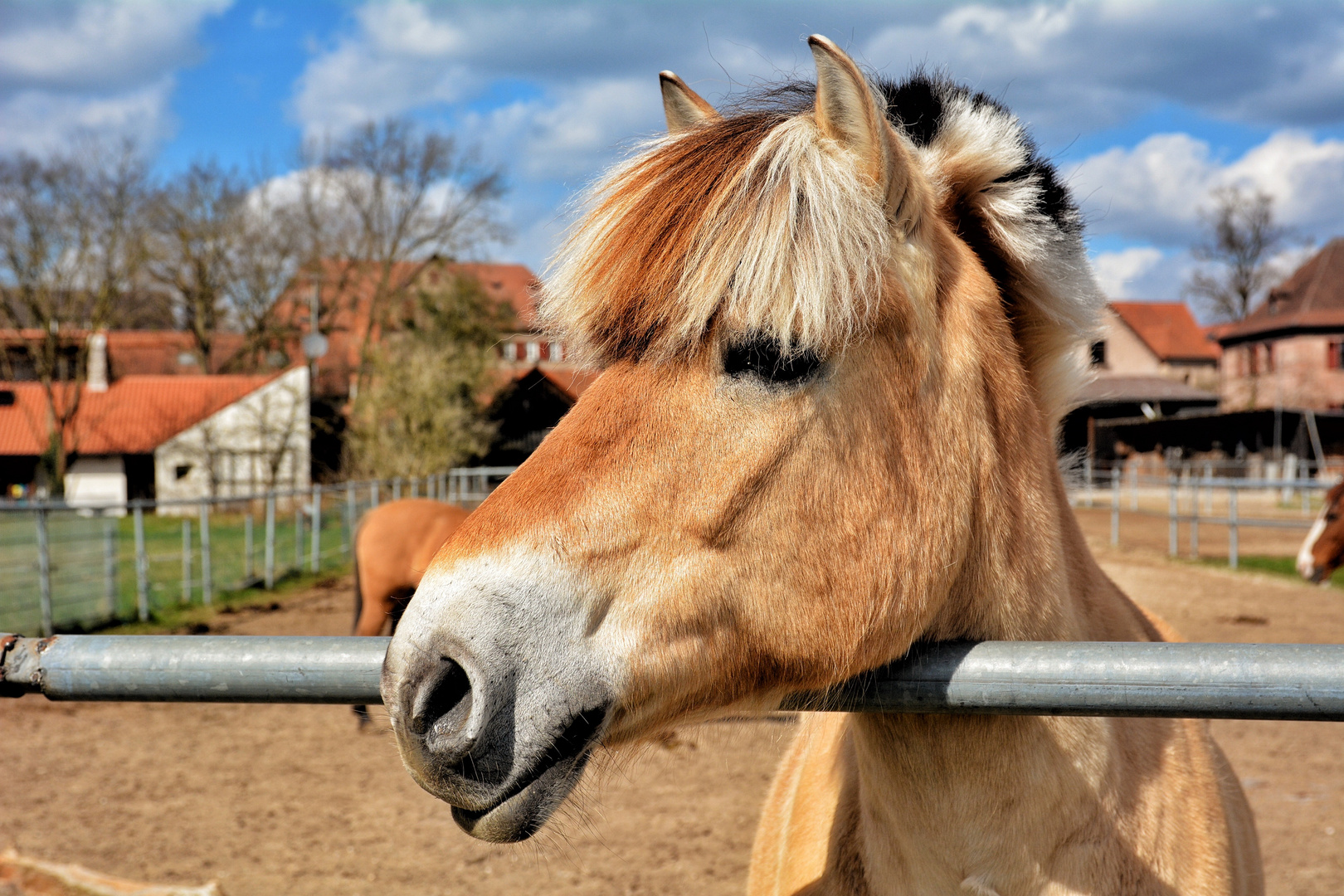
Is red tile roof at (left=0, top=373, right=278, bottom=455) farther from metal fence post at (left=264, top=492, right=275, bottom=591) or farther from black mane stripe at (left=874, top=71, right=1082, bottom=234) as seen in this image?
black mane stripe at (left=874, top=71, right=1082, bottom=234)

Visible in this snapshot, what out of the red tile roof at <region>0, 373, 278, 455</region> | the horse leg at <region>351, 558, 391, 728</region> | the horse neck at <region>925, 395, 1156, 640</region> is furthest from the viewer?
the red tile roof at <region>0, 373, 278, 455</region>

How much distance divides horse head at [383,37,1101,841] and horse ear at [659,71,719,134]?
0.30 meters

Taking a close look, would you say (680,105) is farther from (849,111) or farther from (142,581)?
(142,581)

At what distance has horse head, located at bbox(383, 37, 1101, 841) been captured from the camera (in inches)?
48.3

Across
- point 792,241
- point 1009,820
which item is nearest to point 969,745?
point 1009,820

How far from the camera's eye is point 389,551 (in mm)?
9141

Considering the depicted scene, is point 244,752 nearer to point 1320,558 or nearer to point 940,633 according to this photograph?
point 940,633

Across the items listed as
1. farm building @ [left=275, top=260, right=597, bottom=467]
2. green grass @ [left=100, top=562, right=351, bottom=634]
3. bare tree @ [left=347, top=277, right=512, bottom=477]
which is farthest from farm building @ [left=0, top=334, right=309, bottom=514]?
green grass @ [left=100, top=562, right=351, bottom=634]

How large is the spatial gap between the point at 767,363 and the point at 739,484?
0.63 feet

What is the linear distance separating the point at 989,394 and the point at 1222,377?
56.0 metres

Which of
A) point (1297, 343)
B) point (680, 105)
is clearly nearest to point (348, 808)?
point (680, 105)

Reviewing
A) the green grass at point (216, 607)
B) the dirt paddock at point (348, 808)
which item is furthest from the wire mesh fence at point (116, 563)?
the dirt paddock at point (348, 808)

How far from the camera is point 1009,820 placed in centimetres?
147

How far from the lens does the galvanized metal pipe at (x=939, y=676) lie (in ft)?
3.81
